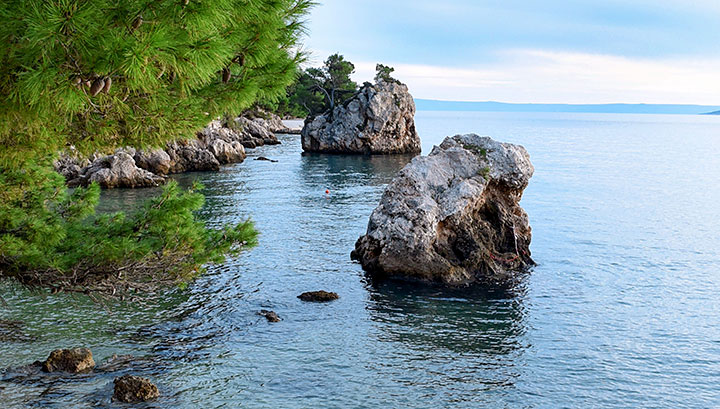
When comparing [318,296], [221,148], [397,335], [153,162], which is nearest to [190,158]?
[153,162]

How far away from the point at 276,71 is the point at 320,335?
9983 mm

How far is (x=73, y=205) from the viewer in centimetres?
→ 1309

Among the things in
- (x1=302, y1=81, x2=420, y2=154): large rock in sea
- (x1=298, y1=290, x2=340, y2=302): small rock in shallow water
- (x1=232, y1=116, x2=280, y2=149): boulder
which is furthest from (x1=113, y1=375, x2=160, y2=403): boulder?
(x1=232, y1=116, x2=280, y2=149): boulder

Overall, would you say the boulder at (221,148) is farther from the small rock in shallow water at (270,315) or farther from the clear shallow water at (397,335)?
the small rock in shallow water at (270,315)

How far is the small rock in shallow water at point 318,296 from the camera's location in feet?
69.9

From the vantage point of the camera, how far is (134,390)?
529 inches

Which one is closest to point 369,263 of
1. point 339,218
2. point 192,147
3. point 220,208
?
point 339,218

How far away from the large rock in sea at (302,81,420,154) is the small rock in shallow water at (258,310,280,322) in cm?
5720

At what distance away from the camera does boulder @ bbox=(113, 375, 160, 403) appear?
1334 centimetres

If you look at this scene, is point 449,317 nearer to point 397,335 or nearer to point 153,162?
point 397,335

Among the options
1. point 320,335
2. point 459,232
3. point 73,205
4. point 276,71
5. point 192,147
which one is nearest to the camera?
point 276,71

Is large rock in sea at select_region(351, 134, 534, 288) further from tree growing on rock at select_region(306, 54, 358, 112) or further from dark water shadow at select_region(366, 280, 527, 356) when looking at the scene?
tree growing on rock at select_region(306, 54, 358, 112)

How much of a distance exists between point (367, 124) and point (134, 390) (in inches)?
2555

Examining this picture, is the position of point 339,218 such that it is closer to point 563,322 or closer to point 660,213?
point 563,322
